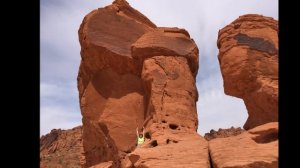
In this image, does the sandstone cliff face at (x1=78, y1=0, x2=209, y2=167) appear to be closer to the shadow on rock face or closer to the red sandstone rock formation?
the shadow on rock face

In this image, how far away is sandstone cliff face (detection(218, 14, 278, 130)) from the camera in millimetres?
14250

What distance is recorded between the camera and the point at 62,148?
146ft

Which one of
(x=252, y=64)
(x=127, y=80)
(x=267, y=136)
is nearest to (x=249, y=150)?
(x=267, y=136)

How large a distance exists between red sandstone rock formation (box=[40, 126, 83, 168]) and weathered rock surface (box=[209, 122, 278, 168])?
26636mm

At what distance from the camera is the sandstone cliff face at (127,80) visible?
15.0 m

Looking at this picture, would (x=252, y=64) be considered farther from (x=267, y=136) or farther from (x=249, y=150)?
(x=249, y=150)

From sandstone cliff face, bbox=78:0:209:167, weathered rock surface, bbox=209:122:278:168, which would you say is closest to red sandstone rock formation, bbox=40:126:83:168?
sandstone cliff face, bbox=78:0:209:167

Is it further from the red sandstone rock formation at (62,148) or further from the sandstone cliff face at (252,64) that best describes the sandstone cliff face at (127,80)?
the red sandstone rock formation at (62,148)

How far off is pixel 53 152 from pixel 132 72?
96.9 feet

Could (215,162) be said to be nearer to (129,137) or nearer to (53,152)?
(129,137)

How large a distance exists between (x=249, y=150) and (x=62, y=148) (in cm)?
3661

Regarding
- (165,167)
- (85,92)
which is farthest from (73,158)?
(165,167)

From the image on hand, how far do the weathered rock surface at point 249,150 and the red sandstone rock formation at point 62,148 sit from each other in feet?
87.4

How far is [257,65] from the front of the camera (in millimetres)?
14727
